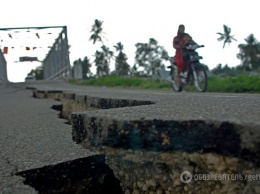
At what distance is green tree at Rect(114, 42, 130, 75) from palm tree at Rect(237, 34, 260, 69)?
24186mm

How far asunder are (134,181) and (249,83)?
7.70 metres

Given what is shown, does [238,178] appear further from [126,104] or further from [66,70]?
[66,70]

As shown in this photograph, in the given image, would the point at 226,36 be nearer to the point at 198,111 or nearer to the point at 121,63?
the point at 121,63

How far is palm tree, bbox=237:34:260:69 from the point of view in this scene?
66.3m

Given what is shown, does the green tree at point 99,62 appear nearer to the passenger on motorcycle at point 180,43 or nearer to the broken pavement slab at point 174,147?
the passenger on motorcycle at point 180,43

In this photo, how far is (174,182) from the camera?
3.77 ft

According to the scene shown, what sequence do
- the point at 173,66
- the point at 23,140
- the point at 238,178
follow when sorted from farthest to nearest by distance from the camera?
the point at 173,66, the point at 23,140, the point at 238,178

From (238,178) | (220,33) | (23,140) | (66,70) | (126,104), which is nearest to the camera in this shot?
(238,178)

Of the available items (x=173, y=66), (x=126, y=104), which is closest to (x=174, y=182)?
(x=126, y=104)

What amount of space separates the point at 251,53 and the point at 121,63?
26.6 metres

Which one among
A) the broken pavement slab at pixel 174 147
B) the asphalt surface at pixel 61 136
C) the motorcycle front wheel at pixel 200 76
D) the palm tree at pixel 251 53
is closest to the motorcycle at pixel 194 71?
the motorcycle front wheel at pixel 200 76

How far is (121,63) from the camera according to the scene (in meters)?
66.0

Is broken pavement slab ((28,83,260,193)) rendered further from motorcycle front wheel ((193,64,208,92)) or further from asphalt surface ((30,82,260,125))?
motorcycle front wheel ((193,64,208,92))

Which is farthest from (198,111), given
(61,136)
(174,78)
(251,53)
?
(251,53)
